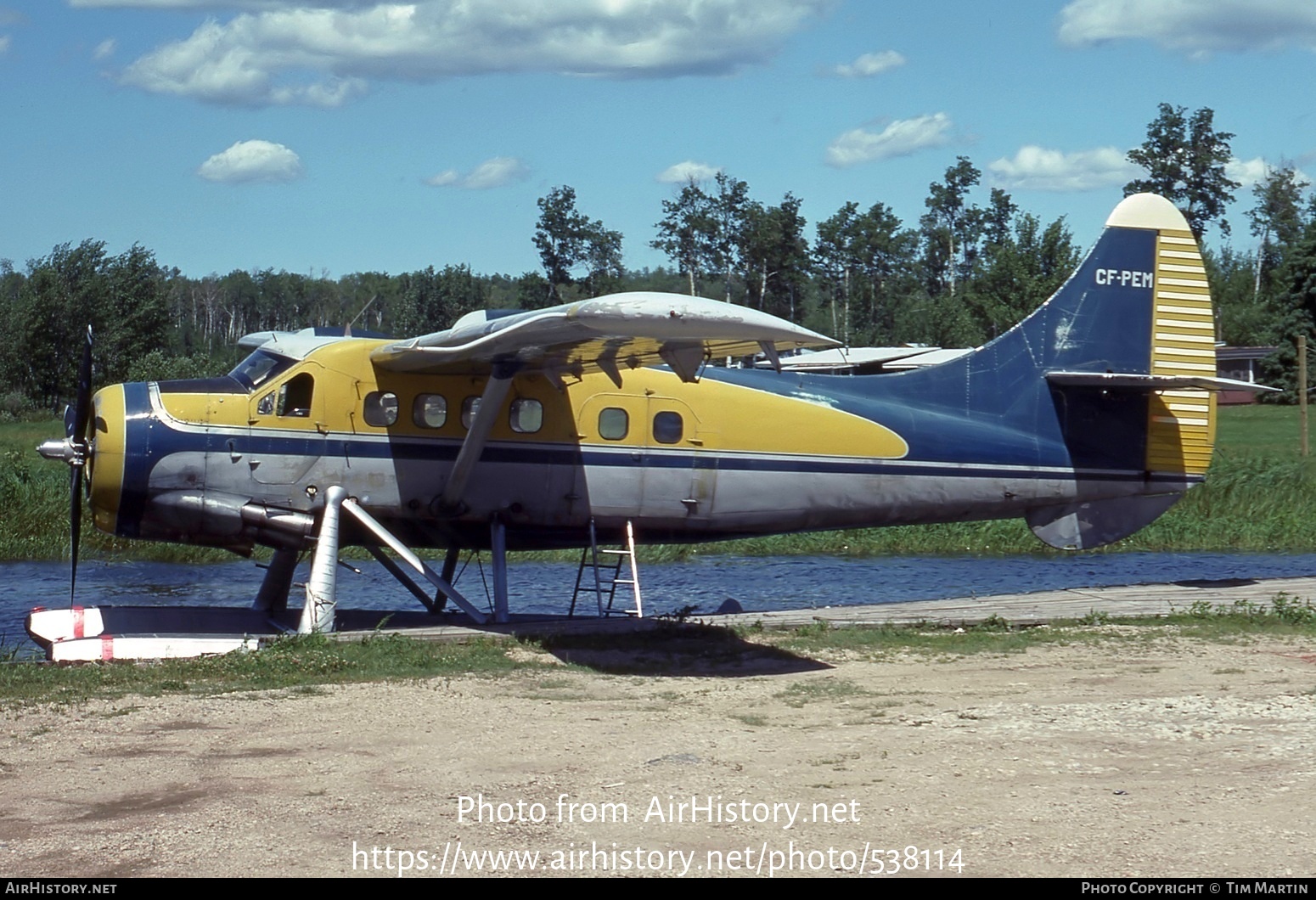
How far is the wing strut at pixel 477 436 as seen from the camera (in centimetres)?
1134

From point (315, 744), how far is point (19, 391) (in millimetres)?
58799

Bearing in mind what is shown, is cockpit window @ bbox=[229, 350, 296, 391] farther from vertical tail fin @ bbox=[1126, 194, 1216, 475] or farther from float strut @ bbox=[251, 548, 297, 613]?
vertical tail fin @ bbox=[1126, 194, 1216, 475]

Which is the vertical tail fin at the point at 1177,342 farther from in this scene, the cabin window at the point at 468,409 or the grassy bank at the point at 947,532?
the grassy bank at the point at 947,532

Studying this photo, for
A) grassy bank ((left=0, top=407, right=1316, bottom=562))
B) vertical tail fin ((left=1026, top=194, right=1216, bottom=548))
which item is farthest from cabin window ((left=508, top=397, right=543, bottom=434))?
grassy bank ((left=0, top=407, right=1316, bottom=562))

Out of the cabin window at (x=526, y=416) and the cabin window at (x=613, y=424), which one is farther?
the cabin window at (x=613, y=424)

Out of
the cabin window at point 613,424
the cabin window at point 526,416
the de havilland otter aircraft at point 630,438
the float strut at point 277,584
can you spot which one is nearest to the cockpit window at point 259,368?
the de havilland otter aircraft at point 630,438

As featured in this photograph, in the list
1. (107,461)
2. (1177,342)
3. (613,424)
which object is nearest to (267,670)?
(107,461)

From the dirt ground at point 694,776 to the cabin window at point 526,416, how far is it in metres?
2.73

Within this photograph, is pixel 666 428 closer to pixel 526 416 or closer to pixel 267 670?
pixel 526 416

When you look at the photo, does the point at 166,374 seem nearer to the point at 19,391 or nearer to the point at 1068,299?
the point at 19,391

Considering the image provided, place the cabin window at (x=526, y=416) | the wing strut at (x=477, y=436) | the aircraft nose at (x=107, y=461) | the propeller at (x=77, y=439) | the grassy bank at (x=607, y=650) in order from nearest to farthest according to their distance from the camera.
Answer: the grassy bank at (x=607, y=650) → the aircraft nose at (x=107, y=461) → the wing strut at (x=477, y=436) → the propeller at (x=77, y=439) → the cabin window at (x=526, y=416)

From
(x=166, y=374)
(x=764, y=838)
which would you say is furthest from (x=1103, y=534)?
(x=166, y=374)

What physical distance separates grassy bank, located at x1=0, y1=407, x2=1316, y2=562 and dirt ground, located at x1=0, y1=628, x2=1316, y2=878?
1152cm

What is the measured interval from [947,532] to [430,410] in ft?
39.8
